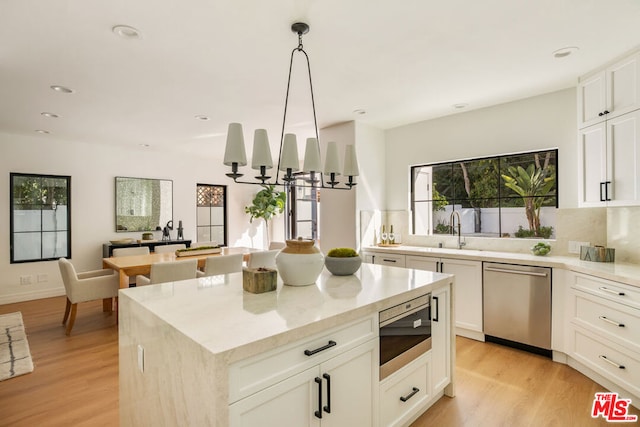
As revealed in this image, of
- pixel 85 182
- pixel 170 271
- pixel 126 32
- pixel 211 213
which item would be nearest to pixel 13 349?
pixel 170 271

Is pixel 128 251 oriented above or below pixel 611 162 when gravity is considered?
below

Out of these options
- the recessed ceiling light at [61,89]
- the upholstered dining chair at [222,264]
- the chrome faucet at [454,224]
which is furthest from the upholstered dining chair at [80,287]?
the chrome faucet at [454,224]

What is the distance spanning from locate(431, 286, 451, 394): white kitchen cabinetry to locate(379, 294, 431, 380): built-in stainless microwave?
0.07 metres

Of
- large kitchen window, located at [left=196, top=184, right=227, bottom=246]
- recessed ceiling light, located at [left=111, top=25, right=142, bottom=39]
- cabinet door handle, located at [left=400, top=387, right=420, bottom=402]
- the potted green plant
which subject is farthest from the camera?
the potted green plant

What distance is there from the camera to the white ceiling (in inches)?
80.2

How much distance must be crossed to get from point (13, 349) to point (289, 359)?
3.63m

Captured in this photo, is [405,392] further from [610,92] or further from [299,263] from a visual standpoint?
[610,92]

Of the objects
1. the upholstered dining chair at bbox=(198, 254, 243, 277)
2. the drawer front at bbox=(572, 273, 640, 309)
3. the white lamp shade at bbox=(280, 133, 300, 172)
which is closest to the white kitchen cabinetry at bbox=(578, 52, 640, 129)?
the drawer front at bbox=(572, 273, 640, 309)

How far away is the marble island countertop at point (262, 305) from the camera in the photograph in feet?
3.98

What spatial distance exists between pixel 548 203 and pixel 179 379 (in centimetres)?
390

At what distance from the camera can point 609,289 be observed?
97.4 inches

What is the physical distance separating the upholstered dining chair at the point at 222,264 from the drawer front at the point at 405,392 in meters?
2.56

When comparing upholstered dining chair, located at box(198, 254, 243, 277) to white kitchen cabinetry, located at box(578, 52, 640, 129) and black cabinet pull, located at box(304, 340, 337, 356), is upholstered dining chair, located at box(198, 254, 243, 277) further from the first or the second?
white kitchen cabinetry, located at box(578, 52, 640, 129)

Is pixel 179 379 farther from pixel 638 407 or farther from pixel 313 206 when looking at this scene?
pixel 313 206
